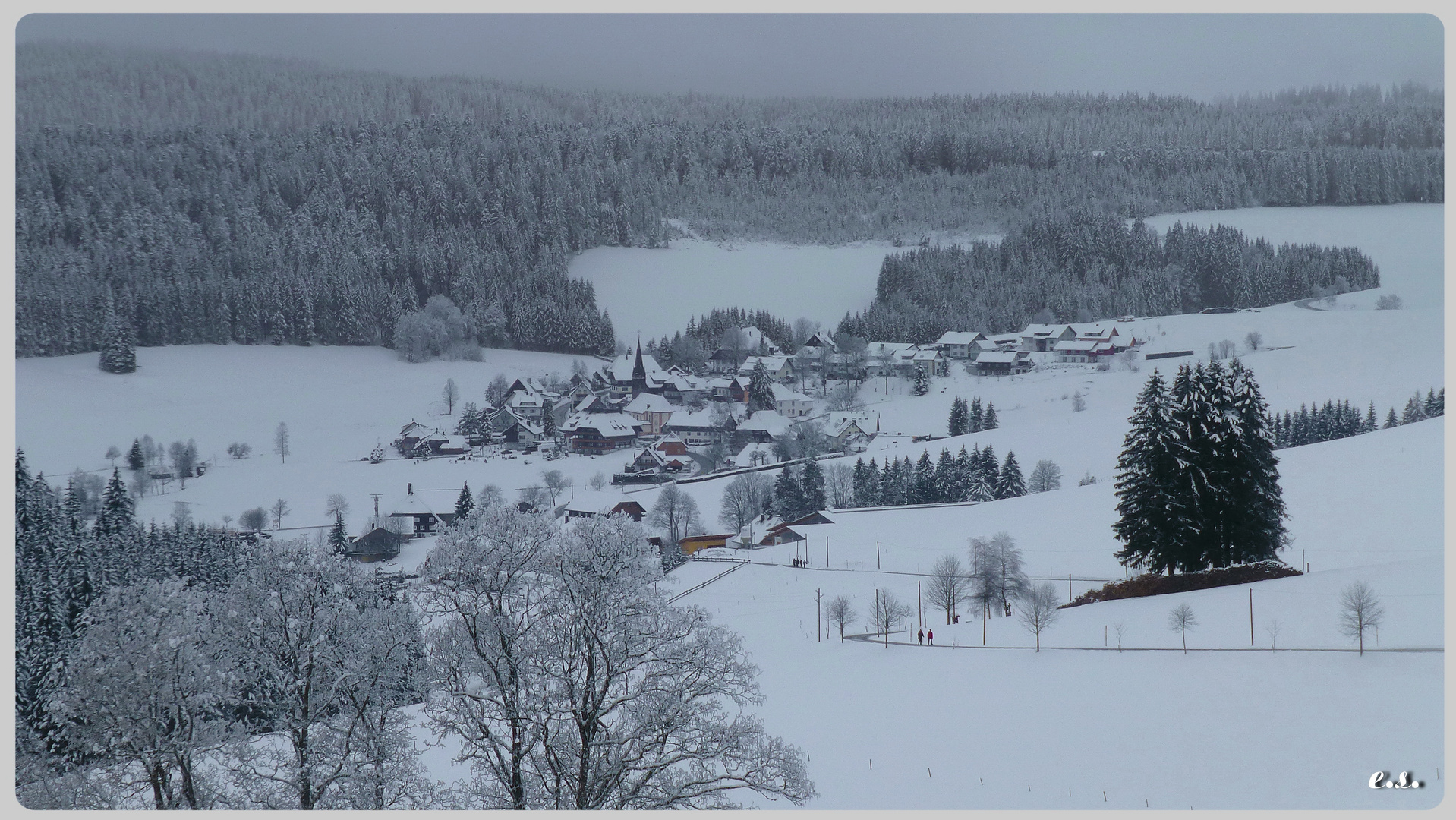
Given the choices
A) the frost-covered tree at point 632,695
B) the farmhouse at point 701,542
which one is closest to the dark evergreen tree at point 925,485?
the farmhouse at point 701,542

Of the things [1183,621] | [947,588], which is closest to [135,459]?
[947,588]

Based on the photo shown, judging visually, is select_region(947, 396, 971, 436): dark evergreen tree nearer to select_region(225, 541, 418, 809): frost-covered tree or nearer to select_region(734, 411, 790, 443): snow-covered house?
select_region(734, 411, 790, 443): snow-covered house

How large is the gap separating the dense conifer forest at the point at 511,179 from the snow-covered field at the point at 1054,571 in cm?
452

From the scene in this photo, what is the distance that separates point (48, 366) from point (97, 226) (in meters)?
16.2

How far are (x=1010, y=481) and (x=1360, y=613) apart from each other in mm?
16863

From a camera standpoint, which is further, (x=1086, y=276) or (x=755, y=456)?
(x=1086, y=276)

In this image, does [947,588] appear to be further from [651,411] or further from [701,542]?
[651,411]

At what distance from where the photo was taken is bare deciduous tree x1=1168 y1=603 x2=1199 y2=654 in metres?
12.9

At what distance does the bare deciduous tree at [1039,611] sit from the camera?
44.6ft

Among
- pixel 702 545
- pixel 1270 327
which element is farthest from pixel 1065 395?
pixel 702 545

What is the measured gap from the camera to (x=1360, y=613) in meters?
11.9

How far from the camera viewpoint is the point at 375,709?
9227 mm

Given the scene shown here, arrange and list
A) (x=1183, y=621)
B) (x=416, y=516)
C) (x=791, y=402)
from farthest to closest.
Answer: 1. (x=791, y=402)
2. (x=416, y=516)
3. (x=1183, y=621)

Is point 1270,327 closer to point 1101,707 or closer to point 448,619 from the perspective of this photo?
point 1101,707
